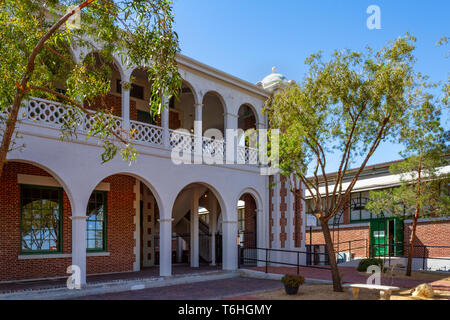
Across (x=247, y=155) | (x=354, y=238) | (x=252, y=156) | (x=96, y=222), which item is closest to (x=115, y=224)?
(x=96, y=222)

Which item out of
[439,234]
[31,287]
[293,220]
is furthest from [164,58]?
[439,234]

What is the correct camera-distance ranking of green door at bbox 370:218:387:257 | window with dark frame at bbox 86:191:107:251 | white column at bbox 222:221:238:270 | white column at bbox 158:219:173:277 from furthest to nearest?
green door at bbox 370:218:387:257, white column at bbox 222:221:238:270, window with dark frame at bbox 86:191:107:251, white column at bbox 158:219:173:277

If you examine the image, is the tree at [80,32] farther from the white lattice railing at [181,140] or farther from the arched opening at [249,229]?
the arched opening at [249,229]

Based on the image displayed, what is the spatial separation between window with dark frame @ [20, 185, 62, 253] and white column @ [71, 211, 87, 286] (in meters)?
2.09

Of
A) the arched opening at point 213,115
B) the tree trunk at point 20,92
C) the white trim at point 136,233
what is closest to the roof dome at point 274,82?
the arched opening at point 213,115

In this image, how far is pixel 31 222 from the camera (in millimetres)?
12562

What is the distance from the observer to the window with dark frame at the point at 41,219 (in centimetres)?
1249

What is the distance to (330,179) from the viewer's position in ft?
84.2

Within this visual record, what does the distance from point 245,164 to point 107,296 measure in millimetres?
7567

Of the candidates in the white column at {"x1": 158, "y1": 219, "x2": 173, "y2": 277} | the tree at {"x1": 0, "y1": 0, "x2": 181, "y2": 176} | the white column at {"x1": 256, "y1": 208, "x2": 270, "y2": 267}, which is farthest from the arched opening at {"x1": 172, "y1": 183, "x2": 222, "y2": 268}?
the tree at {"x1": 0, "y1": 0, "x2": 181, "y2": 176}

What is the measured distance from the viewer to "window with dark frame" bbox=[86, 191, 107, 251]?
1400 centimetres

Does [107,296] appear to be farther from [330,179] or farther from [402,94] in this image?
[330,179]

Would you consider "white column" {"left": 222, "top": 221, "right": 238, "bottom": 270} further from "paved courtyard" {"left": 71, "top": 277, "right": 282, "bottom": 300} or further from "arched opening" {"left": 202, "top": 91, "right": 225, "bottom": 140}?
"arched opening" {"left": 202, "top": 91, "right": 225, "bottom": 140}

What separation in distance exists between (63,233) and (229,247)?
558cm
